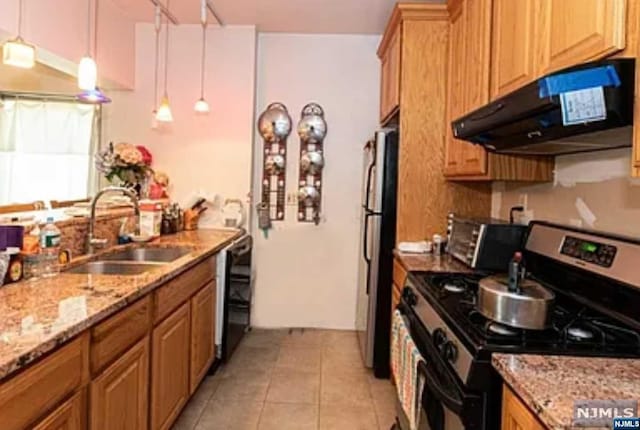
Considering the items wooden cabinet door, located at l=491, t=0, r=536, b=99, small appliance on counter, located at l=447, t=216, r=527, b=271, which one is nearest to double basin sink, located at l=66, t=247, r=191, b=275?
small appliance on counter, located at l=447, t=216, r=527, b=271

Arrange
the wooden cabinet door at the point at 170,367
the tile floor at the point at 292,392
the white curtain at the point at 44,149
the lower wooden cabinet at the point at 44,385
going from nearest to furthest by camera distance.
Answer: the lower wooden cabinet at the point at 44,385 → the wooden cabinet door at the point at 170,367 → the tile floor at the point at 292,392 → the white curtain at the point at 44,149

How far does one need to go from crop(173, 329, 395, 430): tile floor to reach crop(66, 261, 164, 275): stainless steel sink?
84cm

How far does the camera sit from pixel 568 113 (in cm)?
133

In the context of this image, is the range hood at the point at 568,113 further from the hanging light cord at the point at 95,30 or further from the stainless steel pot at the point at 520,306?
the hanging light cord at the point at 95,30

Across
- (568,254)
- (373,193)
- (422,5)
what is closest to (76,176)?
(373,193)

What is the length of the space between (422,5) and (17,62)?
7.35ft

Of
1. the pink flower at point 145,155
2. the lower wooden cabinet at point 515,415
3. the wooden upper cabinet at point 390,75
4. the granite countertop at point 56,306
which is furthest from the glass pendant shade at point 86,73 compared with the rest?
the lower wooden cabinet at point 515,415

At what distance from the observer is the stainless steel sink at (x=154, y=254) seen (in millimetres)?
2990

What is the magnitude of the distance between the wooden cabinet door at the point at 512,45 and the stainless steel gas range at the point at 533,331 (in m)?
0.64

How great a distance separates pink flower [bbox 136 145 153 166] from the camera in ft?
13.1

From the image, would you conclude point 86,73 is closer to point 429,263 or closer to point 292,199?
point 429,263

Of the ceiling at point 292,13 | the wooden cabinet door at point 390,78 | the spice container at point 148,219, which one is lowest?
the spice container at point 148,219

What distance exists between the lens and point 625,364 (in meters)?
1.25

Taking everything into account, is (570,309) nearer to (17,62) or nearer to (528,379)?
(528,379)
